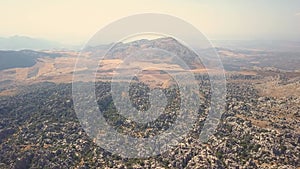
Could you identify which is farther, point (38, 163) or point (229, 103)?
point (229, 103)

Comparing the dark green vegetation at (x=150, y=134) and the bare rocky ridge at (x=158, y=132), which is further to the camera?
the bare rocky ridge at (x=158, y=132)

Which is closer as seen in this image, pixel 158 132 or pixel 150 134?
pixel 150 134

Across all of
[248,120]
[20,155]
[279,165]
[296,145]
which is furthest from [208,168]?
[20,155]

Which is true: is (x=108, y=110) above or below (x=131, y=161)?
above

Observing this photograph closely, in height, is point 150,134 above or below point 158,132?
below

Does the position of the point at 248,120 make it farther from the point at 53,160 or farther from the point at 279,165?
the point at 53,160

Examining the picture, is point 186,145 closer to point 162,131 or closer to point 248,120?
point 162,131

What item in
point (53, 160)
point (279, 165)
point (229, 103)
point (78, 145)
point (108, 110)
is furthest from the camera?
point (229, 103)

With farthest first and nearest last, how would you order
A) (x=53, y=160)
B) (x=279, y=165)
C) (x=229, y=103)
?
(x=229, y=103), (x=53, y=160), (x=279, y=165)

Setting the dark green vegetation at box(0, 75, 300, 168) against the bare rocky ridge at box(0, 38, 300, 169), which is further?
the bare rocky ridge at box(0, 38, 300, 169)
